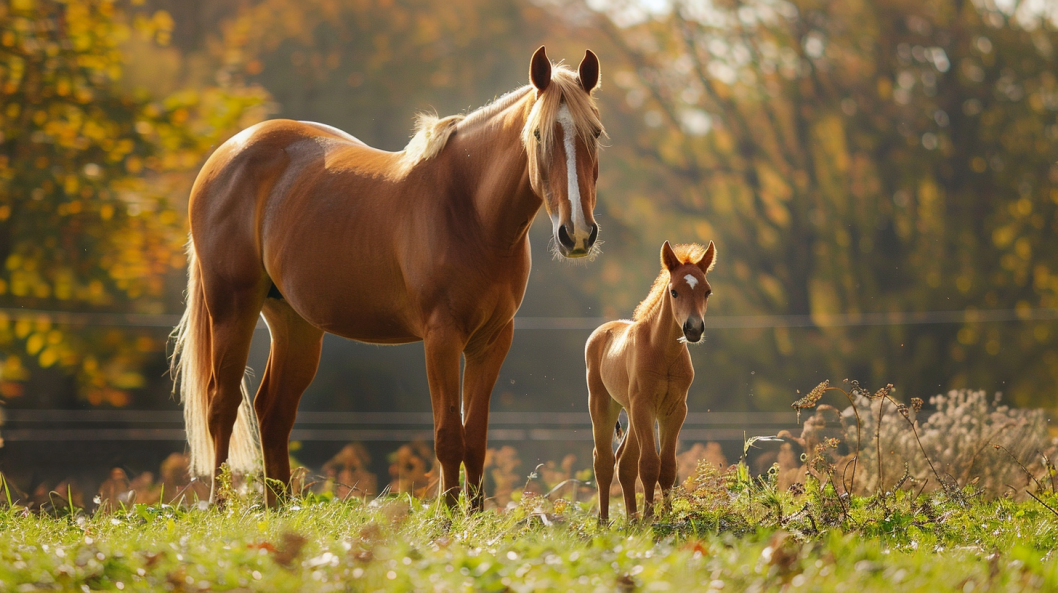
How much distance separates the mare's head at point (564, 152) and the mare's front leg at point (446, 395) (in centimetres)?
73

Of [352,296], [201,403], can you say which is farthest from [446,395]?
[201,403]

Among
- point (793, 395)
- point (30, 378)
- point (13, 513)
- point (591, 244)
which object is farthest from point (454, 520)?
point (793, 395)

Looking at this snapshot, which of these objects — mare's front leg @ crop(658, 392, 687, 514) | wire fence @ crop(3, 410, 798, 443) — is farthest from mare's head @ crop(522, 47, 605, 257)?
wire fence @ crop(3, 410, 798, 443)

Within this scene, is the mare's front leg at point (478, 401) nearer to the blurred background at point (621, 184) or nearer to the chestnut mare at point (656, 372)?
the chestnut mare at point (656, 372)

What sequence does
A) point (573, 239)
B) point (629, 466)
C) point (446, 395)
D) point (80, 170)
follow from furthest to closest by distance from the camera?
1. point (80, 170)
2. point (629, 466)
3. point (446, 395)
4. point (573, 239)

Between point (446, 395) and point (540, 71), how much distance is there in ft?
4.85

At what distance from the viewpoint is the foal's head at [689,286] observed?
4.21 m

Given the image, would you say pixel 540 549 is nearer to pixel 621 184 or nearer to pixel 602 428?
pixel 602 428

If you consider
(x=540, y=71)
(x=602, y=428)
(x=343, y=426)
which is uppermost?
(x=540, y=71)

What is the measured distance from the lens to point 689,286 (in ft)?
14.3

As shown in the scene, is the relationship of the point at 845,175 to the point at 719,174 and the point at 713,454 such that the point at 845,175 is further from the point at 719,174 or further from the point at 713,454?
the point at 713,454

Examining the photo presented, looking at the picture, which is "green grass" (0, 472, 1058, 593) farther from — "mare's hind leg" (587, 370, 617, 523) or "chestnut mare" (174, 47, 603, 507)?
"chestnut mare" (174, 47, 603, 507)

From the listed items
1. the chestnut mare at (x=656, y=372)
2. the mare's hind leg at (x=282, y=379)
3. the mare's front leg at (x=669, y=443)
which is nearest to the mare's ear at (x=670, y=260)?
the chestnut mare at (x=656, y=372)

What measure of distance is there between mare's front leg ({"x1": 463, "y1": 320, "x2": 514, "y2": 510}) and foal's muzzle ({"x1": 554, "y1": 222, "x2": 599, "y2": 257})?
88cm
